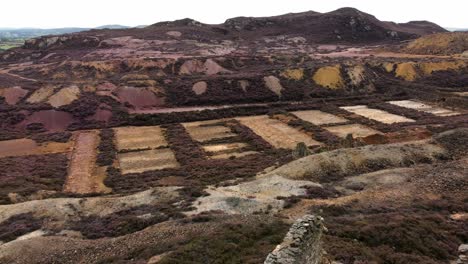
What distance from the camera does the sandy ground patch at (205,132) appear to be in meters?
52.5

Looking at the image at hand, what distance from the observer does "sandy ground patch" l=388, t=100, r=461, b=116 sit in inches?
2393

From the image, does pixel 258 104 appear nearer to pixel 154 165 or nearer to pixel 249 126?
pixel 249 126

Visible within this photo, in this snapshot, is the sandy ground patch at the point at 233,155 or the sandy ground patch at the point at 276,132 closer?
the sandy ground patch at the point at 233,155

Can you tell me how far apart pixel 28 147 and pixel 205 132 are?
21.0 m

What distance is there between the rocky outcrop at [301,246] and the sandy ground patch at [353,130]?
118 ft

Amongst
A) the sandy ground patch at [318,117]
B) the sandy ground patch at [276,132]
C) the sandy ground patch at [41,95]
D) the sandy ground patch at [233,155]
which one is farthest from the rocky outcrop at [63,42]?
the sandy ground patch at [233,155]

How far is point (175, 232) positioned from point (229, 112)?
42.4m

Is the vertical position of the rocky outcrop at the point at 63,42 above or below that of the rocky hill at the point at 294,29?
below

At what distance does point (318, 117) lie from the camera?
6097 centimetres

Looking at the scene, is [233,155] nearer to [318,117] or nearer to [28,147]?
[318,117]

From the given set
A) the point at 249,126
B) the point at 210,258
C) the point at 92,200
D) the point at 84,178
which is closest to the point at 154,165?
the point at 84,178

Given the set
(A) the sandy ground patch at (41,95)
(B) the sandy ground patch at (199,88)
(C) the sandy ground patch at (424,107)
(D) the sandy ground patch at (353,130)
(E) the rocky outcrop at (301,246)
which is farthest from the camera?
(B) the sandy ground patch at (199,88)

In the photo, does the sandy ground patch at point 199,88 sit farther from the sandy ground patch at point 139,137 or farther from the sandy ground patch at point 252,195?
the sandy ground patch at point 252,195

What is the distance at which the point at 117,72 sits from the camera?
83125 mm
